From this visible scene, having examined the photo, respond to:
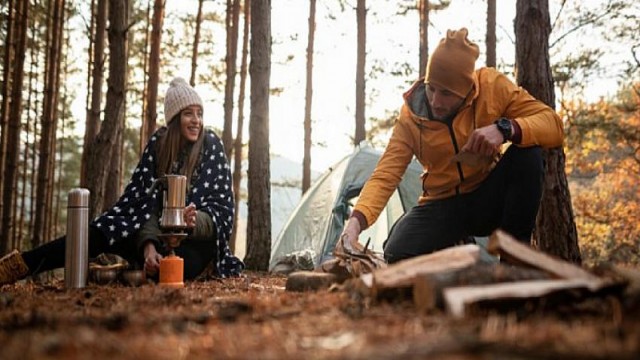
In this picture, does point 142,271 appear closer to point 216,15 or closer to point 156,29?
point 156,29

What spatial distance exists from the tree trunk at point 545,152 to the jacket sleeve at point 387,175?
1.40 metres

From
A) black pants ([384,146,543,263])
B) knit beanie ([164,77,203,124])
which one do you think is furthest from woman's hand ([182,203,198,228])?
black pants ([384,146,543,263])

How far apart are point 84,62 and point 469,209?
15.4 m

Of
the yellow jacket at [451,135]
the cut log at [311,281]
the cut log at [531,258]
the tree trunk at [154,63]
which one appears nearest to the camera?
the cut log at [531,258]

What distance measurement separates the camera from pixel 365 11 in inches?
450

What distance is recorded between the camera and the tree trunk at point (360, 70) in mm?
10609

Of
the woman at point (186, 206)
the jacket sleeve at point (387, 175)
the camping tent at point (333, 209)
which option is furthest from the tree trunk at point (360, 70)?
the jacket sleeve at point (387, 175)

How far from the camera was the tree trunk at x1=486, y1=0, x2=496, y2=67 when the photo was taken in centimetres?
1049

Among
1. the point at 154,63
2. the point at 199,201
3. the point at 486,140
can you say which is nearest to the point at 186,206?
the point at 199,201

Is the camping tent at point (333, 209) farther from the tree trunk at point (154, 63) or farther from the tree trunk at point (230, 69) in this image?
the tree trunk at point (154, 63)

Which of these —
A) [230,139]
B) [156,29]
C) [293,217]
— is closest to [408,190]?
[293,217]

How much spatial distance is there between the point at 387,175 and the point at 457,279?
1.71 metres

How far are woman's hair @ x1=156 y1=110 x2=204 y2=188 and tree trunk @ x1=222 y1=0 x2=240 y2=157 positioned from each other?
6.82 m

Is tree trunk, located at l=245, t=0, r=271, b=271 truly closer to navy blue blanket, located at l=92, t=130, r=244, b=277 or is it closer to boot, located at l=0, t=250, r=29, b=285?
navy blue blanket, located at l=92, t=130, r=244, b=277
